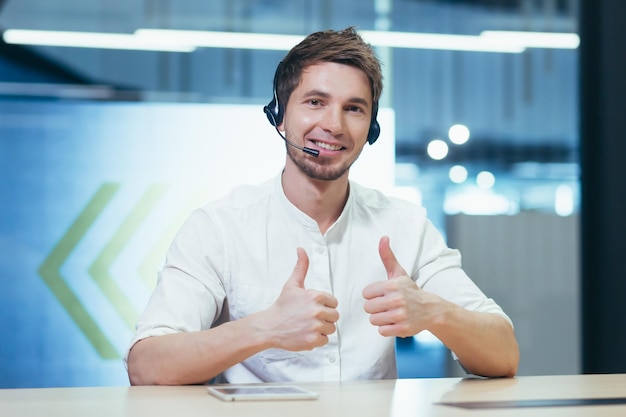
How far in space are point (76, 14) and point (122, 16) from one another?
0.20m

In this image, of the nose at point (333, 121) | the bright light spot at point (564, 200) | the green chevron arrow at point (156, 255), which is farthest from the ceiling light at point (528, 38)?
the nose at point (333, 121)

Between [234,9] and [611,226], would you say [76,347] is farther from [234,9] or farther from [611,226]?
[611,226]

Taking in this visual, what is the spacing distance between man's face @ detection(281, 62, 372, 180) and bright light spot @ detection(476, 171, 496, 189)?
211 centimetres

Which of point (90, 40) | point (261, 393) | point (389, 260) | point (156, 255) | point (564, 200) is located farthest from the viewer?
point (564, 200)

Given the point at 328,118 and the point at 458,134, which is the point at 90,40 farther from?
the point at 328,118

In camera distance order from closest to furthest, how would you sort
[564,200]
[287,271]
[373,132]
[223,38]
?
[287,271] → [373,132] → [223,38] → [564,200]

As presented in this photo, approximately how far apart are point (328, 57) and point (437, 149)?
6.91 ft

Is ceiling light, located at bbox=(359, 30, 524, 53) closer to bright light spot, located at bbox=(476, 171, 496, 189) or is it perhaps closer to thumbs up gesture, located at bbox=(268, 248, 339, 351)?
bright light spot, located at bbox=(476, 171, 496, 189)

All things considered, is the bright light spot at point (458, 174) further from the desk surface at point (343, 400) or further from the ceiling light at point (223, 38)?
the desk surface at point (343, 400)

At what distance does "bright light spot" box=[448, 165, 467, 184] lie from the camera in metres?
3.88

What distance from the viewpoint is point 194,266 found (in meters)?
1.74

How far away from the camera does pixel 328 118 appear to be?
6.03 feet

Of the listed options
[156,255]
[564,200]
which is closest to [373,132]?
[156,255]

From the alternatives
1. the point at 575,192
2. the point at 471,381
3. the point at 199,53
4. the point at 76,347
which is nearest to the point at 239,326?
the point at 471,381
